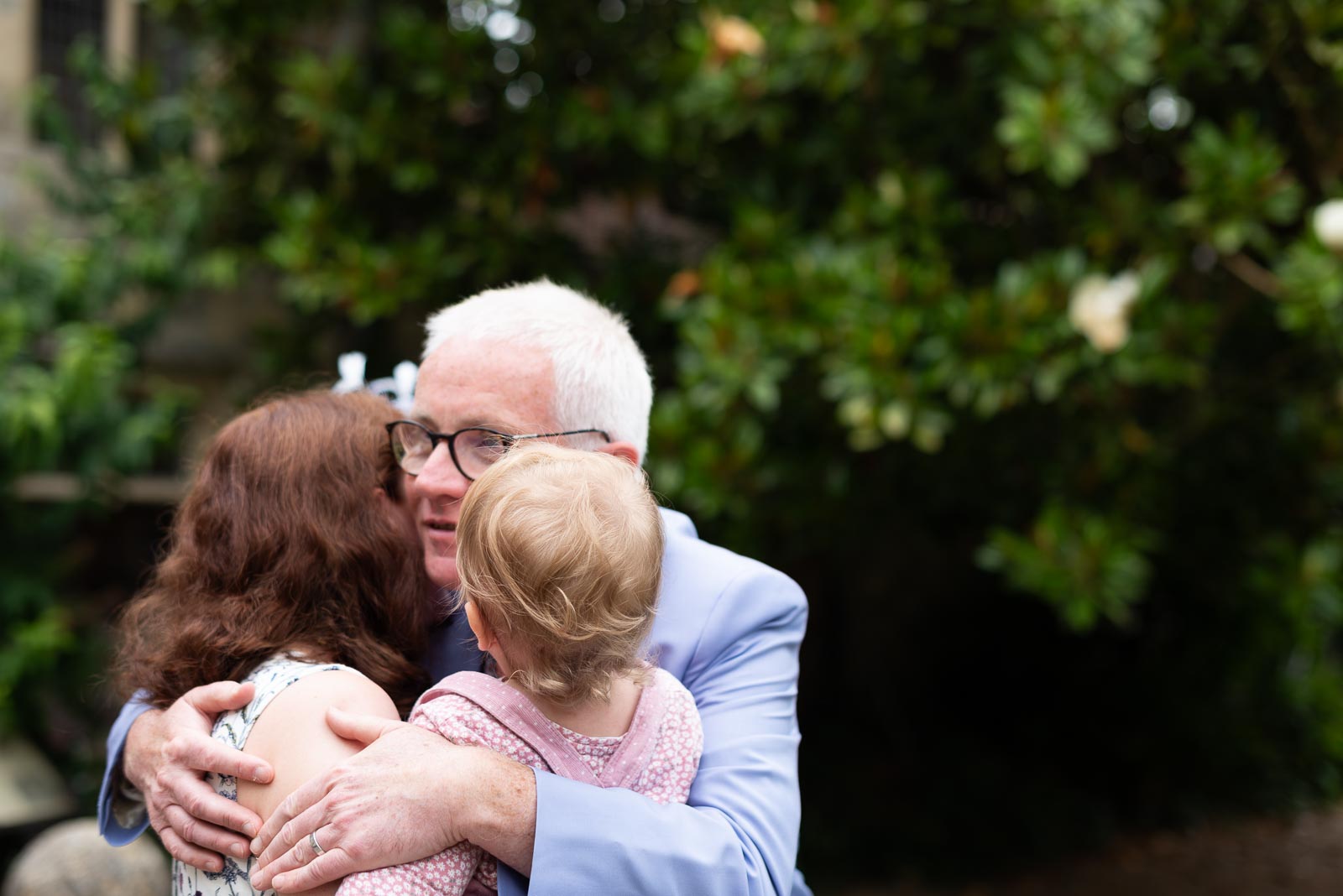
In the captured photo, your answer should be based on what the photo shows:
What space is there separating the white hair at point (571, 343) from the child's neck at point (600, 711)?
0.57 metres

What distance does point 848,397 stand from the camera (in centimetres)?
378

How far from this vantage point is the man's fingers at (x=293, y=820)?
1439 mm

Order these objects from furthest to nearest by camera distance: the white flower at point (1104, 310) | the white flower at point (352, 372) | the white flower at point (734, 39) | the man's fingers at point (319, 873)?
the white flower at point (734, 39) < the white flower at point (1104, 310) < the white flower at point (352, 372) < the man's fingers at point (319, 873)

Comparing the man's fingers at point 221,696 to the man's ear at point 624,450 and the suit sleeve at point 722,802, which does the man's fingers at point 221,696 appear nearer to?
the suit sleeve at point 722,802

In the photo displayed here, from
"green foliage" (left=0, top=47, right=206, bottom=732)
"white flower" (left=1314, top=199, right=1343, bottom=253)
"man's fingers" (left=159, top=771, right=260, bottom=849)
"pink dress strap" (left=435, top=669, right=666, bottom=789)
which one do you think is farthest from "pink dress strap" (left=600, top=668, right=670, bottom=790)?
"green foliage" (left=0, top=47, right=206, bottom=732)

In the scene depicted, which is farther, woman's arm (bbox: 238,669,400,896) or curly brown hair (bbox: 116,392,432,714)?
curly brown hair (bbox: 116,392,432,714)

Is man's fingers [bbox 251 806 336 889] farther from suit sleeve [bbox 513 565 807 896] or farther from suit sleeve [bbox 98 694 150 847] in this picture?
suit sleeve [bbox 98 694 150 847]

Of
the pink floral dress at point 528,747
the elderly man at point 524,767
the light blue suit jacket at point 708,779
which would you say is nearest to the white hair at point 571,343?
Answer: the elderly man at point 524,767

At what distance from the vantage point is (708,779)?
1.74 metres

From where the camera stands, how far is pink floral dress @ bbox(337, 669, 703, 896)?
1473 millimetres

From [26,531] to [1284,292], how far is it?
4.86 meters

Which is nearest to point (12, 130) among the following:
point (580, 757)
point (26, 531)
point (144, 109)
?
point (144, 109)

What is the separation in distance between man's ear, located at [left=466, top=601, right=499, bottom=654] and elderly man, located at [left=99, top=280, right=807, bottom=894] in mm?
143

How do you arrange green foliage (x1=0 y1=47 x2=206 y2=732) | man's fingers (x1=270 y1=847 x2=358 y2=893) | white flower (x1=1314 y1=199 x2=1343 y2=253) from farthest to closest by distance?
green foliage (x1=0 y1=47 x2=206 y2=732) < white flower (x1=1314 y1=199 x2=1343 y2=253) < man's fingers (x1=270 y1=847 x2=358 y2=893)
